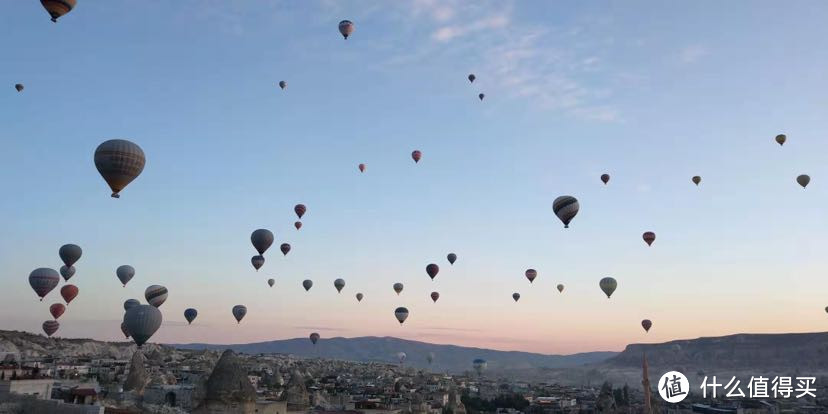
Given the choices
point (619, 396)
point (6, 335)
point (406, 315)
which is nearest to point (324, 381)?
point (406, 315)

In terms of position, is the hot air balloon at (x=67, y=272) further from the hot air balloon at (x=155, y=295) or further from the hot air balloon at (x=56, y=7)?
the hot air balloon at (x=56, y=7)

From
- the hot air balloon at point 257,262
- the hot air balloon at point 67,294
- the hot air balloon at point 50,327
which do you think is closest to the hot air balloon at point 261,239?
the hot air balloon at point 257,262

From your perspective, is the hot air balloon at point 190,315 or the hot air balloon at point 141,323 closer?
the hot air balloon at point 141,323

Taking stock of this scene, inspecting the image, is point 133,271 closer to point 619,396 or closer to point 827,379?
point 619,396

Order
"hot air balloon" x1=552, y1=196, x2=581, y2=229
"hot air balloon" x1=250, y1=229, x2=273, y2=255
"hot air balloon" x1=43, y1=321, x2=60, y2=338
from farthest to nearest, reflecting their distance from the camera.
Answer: "hot air balloon" x1=43, y1=321, x2=60, y2=338 < "hot air balloon" x1=250, y1=229, x2=273, y2=255 < "hot air balloon" x1=552, y1=196, x2=581, y2=229

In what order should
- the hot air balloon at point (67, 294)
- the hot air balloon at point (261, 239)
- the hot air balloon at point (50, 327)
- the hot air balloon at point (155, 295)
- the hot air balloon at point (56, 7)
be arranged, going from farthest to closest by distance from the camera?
the hot air balloon at point (50, 327) < the hot air balloon at point (67, 294) < the hot air balloon at point (155, 295) < the hot air balloon at point (261, 239) < the hot air balloon at point (56, 7)

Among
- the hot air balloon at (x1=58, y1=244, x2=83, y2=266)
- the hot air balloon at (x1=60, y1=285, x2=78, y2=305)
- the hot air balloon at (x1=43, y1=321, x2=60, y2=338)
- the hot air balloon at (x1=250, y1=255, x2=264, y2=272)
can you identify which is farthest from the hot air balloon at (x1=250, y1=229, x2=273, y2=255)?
the hot air balloon at (x1=43, y1=321, x2=60, y2=338)

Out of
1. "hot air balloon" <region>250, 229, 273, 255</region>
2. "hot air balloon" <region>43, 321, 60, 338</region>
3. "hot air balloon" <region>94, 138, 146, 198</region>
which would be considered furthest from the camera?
"hot air balloon" <region>43, 321, 60, 338</region>

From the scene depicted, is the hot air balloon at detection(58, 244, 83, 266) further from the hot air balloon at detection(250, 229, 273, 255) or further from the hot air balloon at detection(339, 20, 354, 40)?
the hot air balloon at detection(339, 20, 354, 40)
